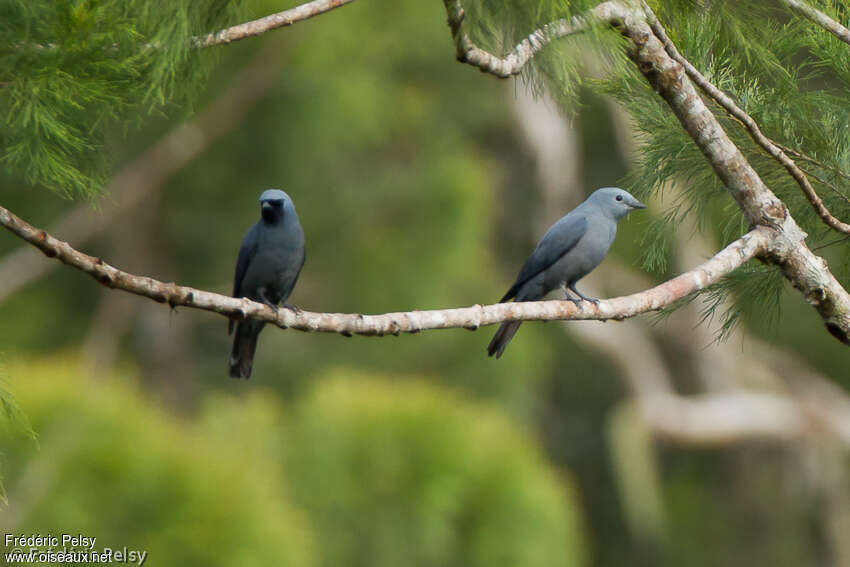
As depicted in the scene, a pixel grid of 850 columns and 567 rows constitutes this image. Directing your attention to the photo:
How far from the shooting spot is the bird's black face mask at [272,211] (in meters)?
4.76

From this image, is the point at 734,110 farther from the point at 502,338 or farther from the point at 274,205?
the point at 274,205

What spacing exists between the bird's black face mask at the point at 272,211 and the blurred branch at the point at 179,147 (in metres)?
9.49

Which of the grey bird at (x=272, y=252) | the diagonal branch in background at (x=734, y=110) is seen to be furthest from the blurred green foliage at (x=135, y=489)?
the diagonal branch in background at (x=734, y=110)

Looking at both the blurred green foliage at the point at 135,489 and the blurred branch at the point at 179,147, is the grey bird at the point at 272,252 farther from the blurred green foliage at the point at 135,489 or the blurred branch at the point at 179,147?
the blurred branch at the point at 179,147

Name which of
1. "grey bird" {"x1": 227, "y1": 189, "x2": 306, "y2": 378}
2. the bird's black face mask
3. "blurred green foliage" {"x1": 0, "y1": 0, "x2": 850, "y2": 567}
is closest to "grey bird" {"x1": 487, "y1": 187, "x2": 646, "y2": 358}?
"blurred green foliage" {"x1": 0, "y1": 0, "x2": 850, "y2": 567}

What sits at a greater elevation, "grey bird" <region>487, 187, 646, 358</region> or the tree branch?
"grey bird" <region>487, 187, 646, 358</region>

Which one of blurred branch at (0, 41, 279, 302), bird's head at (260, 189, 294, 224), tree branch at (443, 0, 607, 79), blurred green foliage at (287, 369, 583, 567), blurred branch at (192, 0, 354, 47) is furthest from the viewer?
blurred branch at (0, 41, 279, 302)

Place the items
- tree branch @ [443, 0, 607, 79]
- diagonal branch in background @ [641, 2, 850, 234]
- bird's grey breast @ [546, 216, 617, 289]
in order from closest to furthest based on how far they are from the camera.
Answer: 1. tree branch @ [443, 0, 607, 79]
2. diagonal branch in background @ [641, 2, 850, 234]
3. bird's grey breast @ [546, 216, 617, 289]

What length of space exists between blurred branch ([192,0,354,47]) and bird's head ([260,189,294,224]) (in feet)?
5.36

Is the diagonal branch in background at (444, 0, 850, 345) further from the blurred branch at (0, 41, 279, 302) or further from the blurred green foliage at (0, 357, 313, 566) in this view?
the blurred branch at (0, 41, 279, 302)

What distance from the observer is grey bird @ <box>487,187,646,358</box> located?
16.4 ft

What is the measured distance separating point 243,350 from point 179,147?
1002 cm

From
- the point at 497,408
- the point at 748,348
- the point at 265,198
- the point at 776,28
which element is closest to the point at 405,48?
the point at 497,408

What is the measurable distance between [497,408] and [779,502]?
15.9 ft
